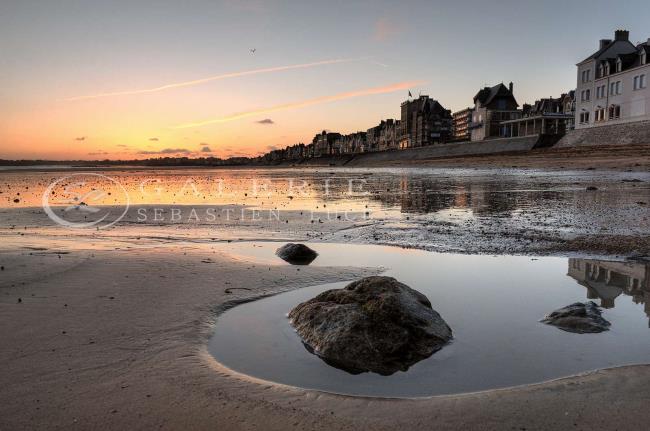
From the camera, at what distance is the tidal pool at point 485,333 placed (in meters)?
3.86

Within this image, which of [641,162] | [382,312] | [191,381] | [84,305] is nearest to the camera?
[191,381]

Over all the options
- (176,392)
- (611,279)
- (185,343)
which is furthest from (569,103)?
(176,392)

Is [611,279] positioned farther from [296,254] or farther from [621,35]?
[621,35]

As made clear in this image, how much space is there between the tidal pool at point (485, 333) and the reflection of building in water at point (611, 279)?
0.01 metres

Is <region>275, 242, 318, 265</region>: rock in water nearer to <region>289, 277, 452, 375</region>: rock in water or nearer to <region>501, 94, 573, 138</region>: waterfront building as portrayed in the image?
<region>289, 277, 452, 375</region>: rock in water

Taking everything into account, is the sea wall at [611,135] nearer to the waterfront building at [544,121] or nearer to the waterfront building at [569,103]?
the waterfront building at [544,121]

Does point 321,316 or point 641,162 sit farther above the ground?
point 641,162

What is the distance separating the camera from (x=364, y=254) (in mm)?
9117

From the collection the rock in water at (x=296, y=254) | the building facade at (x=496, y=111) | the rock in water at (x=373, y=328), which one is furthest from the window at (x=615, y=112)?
the rock in water at (x=373, y=328)

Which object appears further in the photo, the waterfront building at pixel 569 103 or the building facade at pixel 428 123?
the building facade at pixel 428 123

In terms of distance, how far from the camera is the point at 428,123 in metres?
151

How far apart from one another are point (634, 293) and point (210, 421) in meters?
5.71

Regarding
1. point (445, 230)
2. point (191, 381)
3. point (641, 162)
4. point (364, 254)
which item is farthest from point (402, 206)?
point (641, 162)

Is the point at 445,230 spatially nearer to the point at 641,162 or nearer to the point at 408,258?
the point at 408,258
